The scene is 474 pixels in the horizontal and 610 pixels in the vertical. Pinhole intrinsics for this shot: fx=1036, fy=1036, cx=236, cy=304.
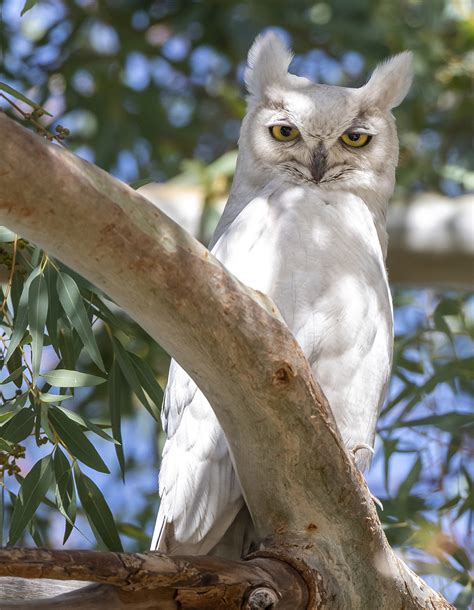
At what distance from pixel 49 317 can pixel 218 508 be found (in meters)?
0.56

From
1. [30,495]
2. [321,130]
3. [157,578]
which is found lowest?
[157,578]

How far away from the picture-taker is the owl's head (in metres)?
2.93

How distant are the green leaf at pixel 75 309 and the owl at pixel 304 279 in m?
0.27

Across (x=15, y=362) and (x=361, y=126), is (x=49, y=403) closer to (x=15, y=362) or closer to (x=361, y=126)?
(x=15, y=362)

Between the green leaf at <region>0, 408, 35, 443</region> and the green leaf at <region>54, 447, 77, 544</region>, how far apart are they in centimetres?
8

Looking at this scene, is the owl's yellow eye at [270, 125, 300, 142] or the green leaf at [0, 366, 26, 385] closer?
the green leaf at [0, 366, 26, 385]

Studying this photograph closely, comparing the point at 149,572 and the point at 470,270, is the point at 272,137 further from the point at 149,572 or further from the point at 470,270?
the point at 149,572

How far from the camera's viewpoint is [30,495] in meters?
2.13

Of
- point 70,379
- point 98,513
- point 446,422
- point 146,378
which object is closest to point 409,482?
point 446,422

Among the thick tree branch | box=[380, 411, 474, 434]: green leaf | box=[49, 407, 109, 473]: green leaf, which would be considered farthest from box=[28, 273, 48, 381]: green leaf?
box=[380, 411, 474, 434]: green leaf

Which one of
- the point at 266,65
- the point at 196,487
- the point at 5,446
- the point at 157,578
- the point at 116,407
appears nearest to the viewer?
the point at 157,578

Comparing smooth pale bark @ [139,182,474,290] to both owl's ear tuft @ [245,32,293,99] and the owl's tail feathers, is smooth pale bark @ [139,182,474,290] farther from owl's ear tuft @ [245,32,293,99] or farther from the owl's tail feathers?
the owl's tail feathers

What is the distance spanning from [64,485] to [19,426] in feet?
0.55

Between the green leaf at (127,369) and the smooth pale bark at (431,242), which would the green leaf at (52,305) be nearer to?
the green leaf at (127,369)
